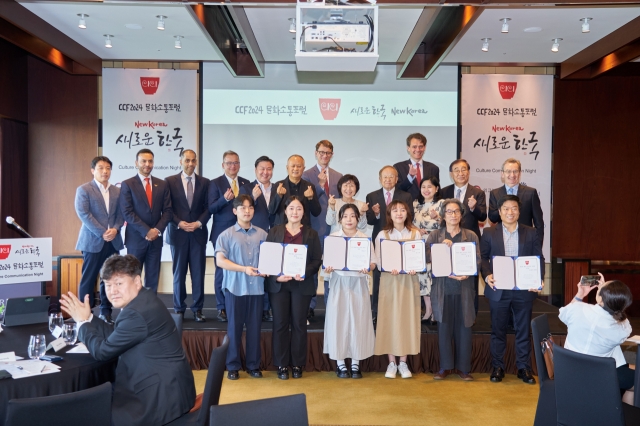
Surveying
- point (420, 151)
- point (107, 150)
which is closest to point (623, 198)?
point (420, 151)

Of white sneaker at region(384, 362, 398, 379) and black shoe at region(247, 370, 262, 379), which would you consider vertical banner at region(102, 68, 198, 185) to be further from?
white sneaker at region(384, 362, 398, 379)

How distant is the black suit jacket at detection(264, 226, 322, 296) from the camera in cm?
477

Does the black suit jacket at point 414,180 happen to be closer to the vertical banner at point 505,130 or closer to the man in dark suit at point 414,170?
the man in dark suit at point 414,170

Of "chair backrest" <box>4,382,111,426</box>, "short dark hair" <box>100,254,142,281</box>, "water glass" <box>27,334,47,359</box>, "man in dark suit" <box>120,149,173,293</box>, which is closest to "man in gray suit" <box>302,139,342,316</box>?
"man in dark suit" <box>120,149,173,293</box>

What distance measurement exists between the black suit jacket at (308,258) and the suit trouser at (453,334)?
3.77 feet

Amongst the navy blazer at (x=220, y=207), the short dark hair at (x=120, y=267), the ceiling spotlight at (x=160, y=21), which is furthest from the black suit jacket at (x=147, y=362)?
the ceiling spotlight at (x=160, y=21)

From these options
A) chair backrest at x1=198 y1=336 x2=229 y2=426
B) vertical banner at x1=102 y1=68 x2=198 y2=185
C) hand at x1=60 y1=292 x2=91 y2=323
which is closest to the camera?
chair backrest at x1=198 y1=336 x2=229 y2=426

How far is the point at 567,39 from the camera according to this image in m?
6.41

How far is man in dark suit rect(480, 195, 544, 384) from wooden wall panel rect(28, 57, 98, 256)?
5.45 meters

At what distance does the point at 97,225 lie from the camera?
529 cm

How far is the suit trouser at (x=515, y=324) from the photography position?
191 inches

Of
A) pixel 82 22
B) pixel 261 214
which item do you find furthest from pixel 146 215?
pixel 82 22

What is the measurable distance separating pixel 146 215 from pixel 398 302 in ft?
8.18

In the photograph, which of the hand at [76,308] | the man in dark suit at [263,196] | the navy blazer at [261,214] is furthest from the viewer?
the navy blazer at [261,214]
